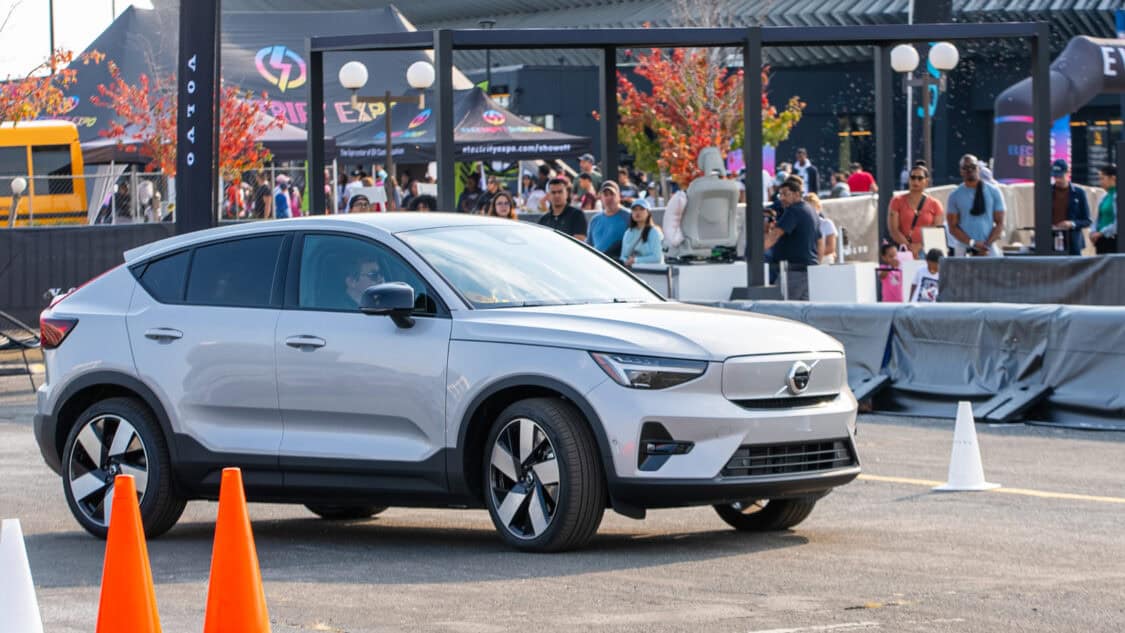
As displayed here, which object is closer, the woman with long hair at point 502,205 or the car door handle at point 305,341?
the car door handle at point 305,341

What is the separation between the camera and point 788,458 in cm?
866

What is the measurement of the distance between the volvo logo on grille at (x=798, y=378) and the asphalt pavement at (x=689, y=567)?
0.74 meters

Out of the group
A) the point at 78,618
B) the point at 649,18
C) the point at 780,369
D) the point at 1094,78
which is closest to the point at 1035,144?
the point at 1094,78

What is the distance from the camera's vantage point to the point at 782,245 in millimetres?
21078

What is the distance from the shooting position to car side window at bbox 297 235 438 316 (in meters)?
9.23

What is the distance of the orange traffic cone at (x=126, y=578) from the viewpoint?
5.64 m

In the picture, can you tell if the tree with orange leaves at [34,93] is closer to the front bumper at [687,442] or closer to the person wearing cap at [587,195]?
the person wearing cap at [587,195]

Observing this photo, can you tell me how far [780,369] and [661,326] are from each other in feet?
1.85

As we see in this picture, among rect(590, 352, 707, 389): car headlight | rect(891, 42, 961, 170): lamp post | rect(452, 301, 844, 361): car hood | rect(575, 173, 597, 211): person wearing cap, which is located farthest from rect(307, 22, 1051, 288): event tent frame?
rect(590, 352, 707, 389): car headlight

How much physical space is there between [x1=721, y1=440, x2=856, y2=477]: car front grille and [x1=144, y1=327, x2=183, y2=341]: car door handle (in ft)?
9.58

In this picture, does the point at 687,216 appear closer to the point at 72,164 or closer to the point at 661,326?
the point at 661,326

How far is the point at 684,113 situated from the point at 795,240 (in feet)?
124

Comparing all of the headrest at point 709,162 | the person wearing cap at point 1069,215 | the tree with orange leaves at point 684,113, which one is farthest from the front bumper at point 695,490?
the tree with orange leaves at point 684,113

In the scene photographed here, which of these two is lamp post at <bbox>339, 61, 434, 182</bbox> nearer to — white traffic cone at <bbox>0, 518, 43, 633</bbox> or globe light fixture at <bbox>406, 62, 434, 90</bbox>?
globe light fixture at <bbox>406, 62, 434, 90</bbox>
